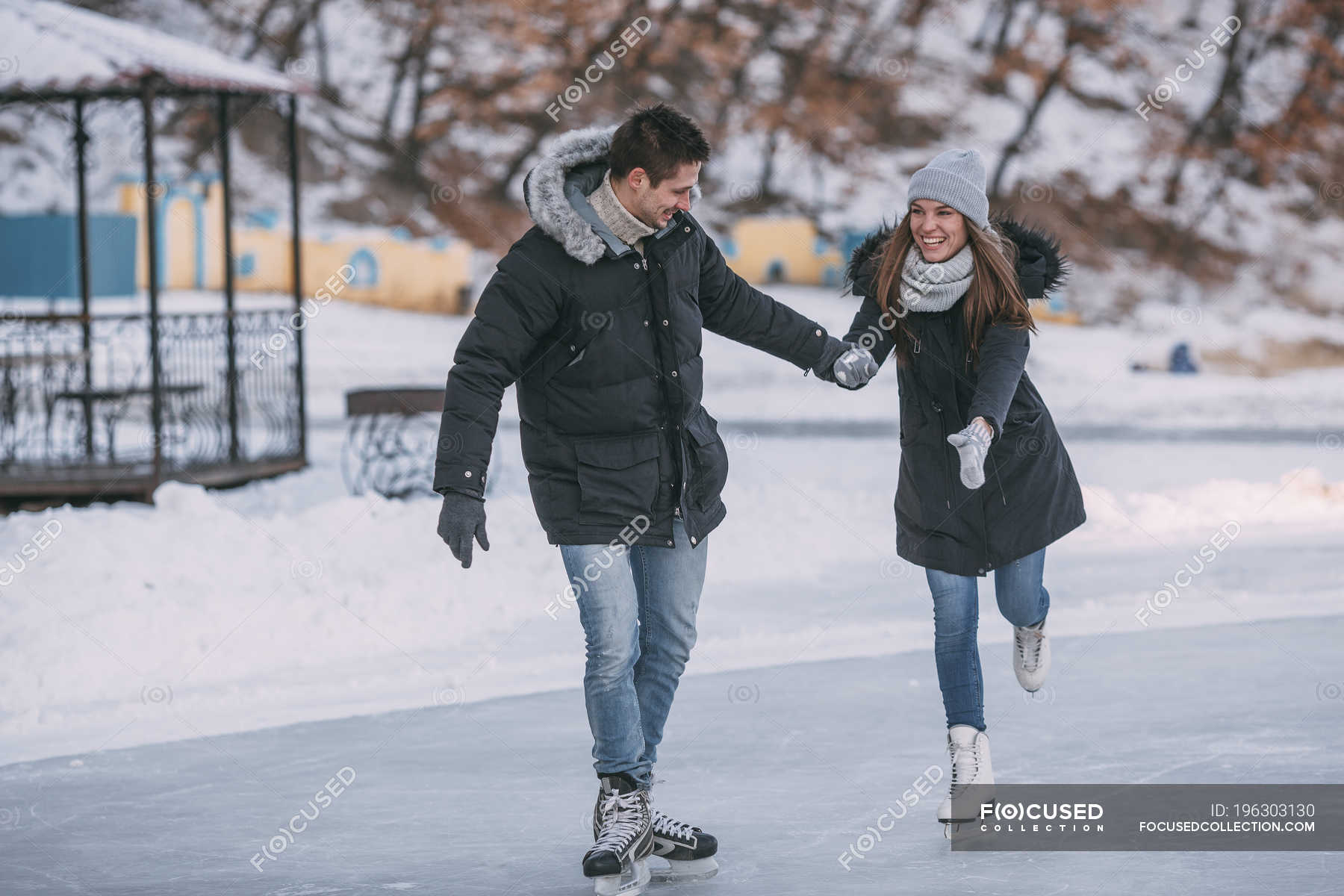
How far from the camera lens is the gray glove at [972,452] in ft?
13.8

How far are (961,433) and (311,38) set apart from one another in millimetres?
30289

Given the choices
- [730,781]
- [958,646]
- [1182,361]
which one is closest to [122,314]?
[730,781]

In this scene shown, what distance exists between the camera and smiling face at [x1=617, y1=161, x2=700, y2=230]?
401 cm

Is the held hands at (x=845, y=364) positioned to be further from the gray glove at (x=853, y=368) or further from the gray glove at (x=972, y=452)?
the gray glove at (x=972, y=452)

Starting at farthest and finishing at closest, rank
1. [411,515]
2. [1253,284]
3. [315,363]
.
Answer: [1253,284] → [315,363] → [411,515]

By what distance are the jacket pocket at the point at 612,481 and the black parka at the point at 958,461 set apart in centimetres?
80

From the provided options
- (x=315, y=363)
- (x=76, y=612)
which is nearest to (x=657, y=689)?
(x=76, y=612)

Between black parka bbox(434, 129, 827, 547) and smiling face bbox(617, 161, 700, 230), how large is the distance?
9 cm

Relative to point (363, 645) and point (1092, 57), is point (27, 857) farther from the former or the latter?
point (1092, 57)

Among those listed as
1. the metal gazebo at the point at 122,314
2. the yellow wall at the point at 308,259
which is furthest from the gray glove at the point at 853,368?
the yellow wall at the point at 308,259

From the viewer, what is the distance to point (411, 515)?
29.4ft

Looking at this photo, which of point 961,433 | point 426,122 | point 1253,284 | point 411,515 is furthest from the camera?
point 426,122

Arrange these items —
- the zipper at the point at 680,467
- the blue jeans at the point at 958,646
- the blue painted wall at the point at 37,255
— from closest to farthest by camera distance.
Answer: the zipper at the point at 680,467, the blue jeans at the point at 958,646, the blue painted wall at the point at 37,255

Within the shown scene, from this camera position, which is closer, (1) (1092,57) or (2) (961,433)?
(2) (961,433)
